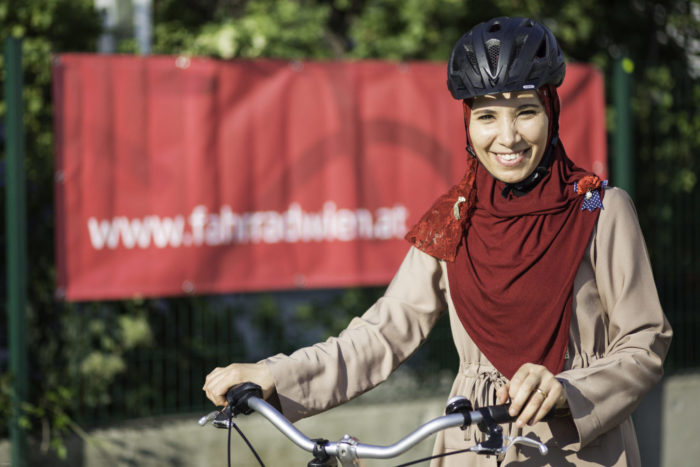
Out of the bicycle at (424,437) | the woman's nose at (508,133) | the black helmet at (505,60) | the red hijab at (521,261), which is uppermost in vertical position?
the black helmet at (505,60)

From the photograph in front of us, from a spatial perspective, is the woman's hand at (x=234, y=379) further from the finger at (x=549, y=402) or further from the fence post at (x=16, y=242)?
the fence post at (x=16, y=242)

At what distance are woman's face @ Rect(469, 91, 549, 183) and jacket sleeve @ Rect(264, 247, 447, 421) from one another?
36cm

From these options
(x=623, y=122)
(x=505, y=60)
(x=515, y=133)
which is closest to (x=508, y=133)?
(x=515, y=133)

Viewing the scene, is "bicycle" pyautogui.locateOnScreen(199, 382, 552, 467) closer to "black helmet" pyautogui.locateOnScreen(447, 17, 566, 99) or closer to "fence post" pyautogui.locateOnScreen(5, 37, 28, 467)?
"black helmet" pyautogui.locateOnScreen(447, 17, 566, 99)

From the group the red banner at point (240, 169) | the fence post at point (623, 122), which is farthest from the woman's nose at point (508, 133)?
the fence post at point (623, 122)

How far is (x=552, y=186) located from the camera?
8.24ft

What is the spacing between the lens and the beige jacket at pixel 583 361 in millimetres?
2305

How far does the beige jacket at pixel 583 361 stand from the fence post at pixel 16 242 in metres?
3.16

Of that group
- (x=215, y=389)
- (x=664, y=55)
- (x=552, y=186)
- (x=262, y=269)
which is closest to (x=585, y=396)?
(x=552, y=186)

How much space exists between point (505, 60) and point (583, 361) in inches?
30.6

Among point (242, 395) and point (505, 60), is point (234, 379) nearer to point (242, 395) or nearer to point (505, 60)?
point (242, 395)

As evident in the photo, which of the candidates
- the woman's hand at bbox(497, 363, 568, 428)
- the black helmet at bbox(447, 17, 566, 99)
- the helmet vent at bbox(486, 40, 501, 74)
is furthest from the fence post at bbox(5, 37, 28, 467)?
the woman's hand at bbox(497, 363, 568, 428)

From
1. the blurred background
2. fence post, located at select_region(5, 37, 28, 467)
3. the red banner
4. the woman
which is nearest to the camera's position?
the woman

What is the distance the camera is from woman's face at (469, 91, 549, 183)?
251 centimetres
